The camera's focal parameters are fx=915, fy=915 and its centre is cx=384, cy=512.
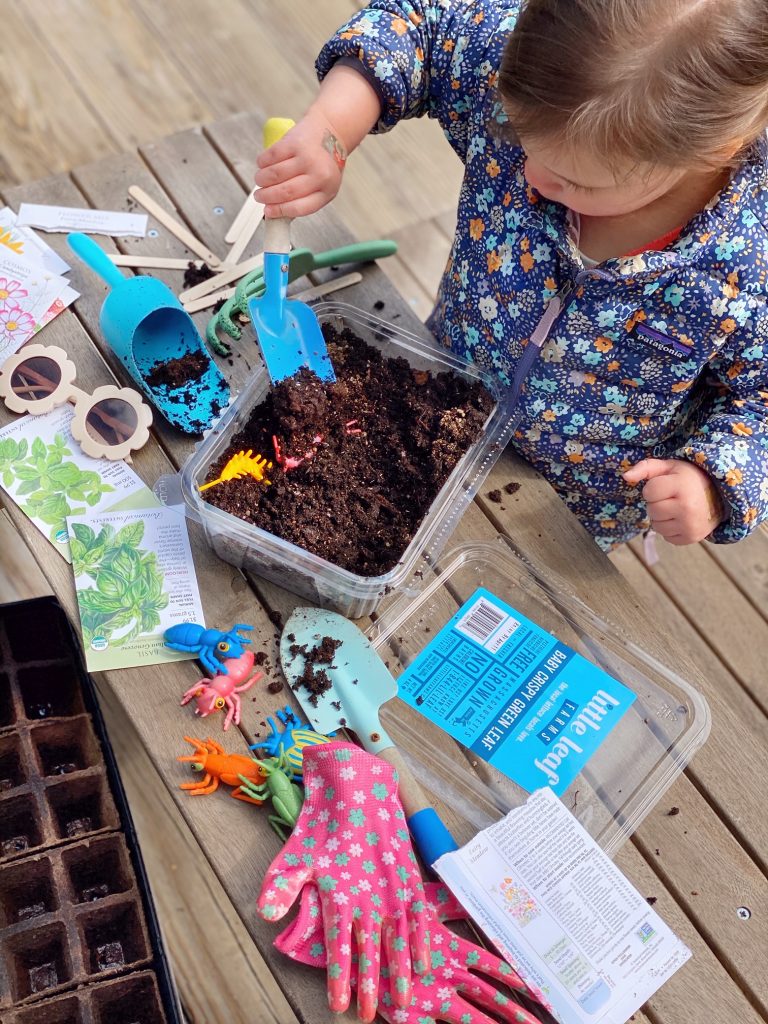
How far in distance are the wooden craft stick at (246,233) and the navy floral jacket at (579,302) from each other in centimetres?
22

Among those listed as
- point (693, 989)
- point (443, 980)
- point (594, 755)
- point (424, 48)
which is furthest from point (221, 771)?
point (424, 48)

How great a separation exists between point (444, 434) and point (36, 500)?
19.0 inches

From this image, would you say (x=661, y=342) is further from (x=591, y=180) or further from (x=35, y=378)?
(x=35, y=378)

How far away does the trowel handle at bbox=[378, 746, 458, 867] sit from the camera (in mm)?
923

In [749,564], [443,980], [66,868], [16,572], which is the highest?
[749,564]

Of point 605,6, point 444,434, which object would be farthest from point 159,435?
point 605,6

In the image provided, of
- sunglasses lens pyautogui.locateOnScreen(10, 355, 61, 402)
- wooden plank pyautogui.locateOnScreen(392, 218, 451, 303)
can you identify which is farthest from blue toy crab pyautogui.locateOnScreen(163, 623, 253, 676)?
wooden plank pyautogui.locateOnScreen(392, 218, 451, 303)

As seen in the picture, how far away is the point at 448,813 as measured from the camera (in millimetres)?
969

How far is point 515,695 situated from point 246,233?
0.74 m

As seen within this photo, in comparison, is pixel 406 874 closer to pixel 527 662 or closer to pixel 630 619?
pixel 527 662

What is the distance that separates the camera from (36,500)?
1.07 m

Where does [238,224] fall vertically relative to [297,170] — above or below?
below

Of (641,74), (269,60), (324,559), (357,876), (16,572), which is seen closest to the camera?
(641,74)

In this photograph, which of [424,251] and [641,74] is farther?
[424,251]
